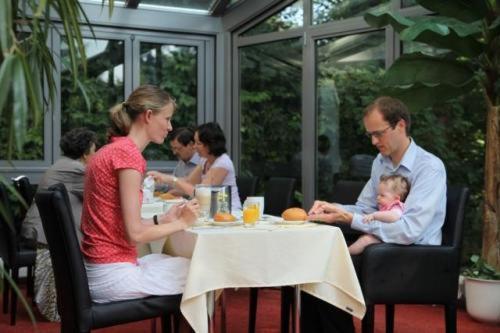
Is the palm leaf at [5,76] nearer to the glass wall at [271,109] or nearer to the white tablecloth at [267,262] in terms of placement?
the white tablecloth at [267,262]

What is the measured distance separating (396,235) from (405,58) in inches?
63.3

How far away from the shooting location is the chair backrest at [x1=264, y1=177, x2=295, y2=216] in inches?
188

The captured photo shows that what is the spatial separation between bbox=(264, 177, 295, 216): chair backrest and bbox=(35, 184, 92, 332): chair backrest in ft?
7.95

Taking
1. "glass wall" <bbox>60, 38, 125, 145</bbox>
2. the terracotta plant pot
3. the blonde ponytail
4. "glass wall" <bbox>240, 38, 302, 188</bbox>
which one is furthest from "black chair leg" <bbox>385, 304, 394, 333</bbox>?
"glass wall" <bbox>60, 38, 125, 145</bbox>

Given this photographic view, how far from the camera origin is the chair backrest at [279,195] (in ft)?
15.7

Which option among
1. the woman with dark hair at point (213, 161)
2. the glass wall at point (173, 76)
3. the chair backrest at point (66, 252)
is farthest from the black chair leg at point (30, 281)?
the chair backrest at point (66, 252)

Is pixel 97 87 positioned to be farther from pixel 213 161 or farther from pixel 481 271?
pixel 481 271

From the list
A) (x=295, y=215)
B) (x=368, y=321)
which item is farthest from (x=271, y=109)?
(x=368, y=321)

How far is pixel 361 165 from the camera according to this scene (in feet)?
18.8

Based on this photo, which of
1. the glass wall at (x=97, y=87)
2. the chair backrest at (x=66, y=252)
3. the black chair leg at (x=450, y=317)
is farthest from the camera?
the glass wall at (x=97, y=87)

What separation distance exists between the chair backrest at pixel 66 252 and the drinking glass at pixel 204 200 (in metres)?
0.72

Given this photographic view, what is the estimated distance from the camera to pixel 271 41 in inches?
261

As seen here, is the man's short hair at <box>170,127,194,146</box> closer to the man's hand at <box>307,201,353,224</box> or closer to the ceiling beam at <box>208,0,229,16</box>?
the ceiling beam at <box>208,0,229,16</box>

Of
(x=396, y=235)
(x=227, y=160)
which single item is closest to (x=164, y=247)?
(x=396, y=235)
